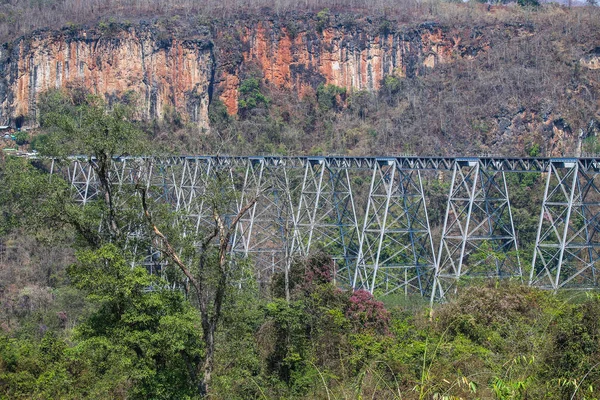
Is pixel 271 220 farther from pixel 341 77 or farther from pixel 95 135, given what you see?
pixel 341 77

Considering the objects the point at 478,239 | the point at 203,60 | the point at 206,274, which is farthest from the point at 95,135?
the point at 203,60

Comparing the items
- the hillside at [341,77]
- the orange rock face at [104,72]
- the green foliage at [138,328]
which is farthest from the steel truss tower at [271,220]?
the orange rock face at [104,72]

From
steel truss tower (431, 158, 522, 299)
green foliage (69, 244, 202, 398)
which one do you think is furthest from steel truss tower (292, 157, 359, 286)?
green foliage (69, 244, 202, 398)

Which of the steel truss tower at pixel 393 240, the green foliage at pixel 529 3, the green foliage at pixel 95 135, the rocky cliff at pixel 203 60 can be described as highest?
the green foliage at pixel 529 3


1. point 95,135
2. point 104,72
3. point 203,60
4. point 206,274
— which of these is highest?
Result: point 203,60

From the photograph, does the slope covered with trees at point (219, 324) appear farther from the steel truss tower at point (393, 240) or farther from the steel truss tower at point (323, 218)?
the steel truss tower at point (323, 218)

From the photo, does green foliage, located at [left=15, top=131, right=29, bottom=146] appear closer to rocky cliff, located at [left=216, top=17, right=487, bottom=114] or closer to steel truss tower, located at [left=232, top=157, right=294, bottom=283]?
rocky cliff, located at [left=216, top=17, right=487, bottom=114]
